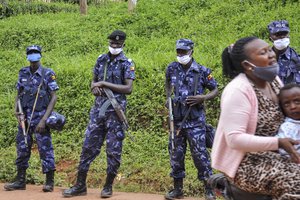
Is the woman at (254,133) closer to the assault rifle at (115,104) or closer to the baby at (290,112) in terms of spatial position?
the baby at (290,112)

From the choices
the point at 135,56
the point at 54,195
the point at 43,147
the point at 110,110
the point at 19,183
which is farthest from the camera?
the point at 135,56

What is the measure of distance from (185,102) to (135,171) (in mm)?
2030

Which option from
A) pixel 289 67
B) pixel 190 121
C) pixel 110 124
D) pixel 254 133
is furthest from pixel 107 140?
pixel 254 133

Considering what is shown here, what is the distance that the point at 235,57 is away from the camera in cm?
323

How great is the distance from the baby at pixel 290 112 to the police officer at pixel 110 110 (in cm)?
328

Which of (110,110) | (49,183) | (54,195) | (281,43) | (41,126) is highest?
(281,43)

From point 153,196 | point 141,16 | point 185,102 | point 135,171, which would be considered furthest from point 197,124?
point 141,16

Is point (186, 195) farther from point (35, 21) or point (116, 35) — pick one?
point (35, 21)

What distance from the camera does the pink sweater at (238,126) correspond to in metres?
2.97

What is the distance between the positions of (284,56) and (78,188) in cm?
285

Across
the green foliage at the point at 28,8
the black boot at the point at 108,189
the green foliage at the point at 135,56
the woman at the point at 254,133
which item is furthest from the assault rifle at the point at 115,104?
the green foliage at the point at 28,8

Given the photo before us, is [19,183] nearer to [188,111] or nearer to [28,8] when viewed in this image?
[188,111]

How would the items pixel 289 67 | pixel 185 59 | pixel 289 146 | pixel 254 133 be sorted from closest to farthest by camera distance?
pixel 289 146 < pixel 254 133 < pixel 289 67 < pixel 185 59

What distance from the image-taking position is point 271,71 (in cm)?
310
